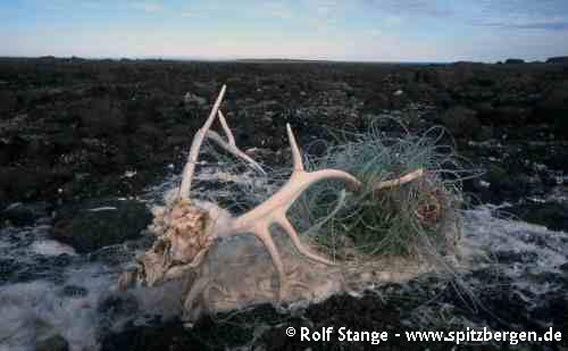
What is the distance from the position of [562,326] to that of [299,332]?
209 centimetres

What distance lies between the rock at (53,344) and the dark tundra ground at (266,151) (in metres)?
0.30

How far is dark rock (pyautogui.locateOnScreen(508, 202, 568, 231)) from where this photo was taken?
7.09 meters

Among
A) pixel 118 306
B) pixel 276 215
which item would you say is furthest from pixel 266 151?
pixel 276 215

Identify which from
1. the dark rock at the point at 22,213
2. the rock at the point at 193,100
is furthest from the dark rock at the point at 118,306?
the rock at the point at 193,100

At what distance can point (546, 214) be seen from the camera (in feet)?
24.2

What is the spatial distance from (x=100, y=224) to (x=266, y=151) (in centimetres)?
516

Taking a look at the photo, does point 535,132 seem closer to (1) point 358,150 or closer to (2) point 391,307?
(1) point 358,150

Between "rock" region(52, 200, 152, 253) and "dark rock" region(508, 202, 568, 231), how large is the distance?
456 centimetres

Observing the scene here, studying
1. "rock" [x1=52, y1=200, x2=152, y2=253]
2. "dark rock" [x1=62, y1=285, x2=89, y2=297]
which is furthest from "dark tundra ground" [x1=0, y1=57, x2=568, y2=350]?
"dark rock" [x1=62, y1=285, x2=89, y2=297]

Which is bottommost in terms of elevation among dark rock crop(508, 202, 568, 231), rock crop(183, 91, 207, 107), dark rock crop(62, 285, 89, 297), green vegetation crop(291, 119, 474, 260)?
dark rock crop(62, 285, 89, 297)

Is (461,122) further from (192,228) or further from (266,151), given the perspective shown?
(192,228)

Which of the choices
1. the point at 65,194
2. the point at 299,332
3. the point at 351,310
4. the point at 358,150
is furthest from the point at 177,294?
the point at 65,194

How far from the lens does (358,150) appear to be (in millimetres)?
6152

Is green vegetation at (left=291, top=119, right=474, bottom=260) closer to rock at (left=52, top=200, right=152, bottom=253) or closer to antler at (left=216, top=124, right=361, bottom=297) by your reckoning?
antler at (left=216, top=124, right=361, bottom=297)
